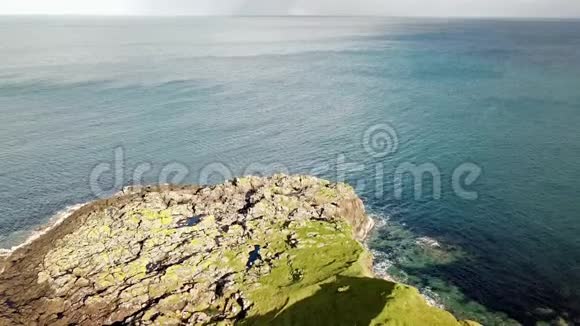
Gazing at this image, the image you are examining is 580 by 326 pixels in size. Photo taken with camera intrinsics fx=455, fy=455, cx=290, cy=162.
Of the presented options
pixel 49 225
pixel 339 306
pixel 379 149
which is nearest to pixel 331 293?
pixel 339 306

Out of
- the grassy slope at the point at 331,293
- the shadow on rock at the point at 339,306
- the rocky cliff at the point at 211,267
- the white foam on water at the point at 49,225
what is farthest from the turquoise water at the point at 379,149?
the shadow on rock at the point at 339,306

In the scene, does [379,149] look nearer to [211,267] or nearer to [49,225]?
[211,267]

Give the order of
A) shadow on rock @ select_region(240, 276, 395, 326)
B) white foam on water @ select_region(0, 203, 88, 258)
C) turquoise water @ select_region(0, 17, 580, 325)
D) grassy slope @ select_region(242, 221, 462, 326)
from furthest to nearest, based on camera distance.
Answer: white foam on water @ select_region(0, 203, 88, 258) < turquoise water @ select_region(0, 17, 580, 325) < shadow on rock @ select_region(240, 276, 395, 326) < grassy slope @ select_region(242, 221, 462, 326)

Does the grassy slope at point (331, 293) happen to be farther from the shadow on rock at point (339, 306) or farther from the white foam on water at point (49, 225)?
the white foam on water at point (49, 225)

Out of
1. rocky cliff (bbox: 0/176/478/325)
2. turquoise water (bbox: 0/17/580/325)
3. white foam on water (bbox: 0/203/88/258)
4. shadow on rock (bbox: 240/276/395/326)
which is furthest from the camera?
white foam on water (bbox: 0/203/88/258)

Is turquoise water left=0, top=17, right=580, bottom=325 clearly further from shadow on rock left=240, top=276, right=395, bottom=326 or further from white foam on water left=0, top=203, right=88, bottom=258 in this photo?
shadow on rock left=240, top=276, right=395, bottom=326

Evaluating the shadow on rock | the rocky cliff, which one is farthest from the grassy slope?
the rocky cliff

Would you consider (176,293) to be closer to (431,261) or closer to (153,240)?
(153,240)
